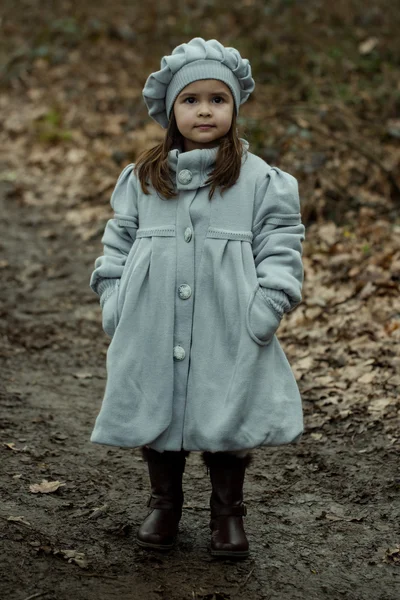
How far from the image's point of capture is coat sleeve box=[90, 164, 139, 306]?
3.38 m

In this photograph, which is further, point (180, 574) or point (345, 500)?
point (345, 500)

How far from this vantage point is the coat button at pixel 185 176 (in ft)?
10.8

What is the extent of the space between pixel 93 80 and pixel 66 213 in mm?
4182

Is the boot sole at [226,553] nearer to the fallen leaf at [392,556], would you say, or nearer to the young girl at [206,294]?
the young girl at [206,294]

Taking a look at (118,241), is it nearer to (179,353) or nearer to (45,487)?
(179,353)

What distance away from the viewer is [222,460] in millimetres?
3371

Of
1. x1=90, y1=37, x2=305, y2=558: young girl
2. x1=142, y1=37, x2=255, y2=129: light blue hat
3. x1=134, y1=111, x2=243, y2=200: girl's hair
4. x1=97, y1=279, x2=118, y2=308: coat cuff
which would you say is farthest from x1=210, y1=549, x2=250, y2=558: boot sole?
x1=142, y1=37, x2=255, y2=129: light blue hat

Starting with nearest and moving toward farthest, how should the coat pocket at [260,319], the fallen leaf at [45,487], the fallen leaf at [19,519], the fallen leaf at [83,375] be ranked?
the coat pocket at [260,319] < the fallen leaf at [19,519] < the fallen leaf at [45,487] < the fallen leaf at [83,375]

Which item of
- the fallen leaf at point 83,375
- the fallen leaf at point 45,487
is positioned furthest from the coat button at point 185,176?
the fallen leaf at point 83,375

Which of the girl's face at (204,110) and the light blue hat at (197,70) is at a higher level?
the light blue hat at (197,70)

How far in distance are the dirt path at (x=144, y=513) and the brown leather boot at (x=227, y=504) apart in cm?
7

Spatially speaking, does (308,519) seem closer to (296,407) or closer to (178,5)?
(296,407)

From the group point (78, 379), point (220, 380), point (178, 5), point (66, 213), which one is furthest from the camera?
point (178, 5)

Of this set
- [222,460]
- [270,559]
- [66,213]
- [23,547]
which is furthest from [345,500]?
[66,213]
